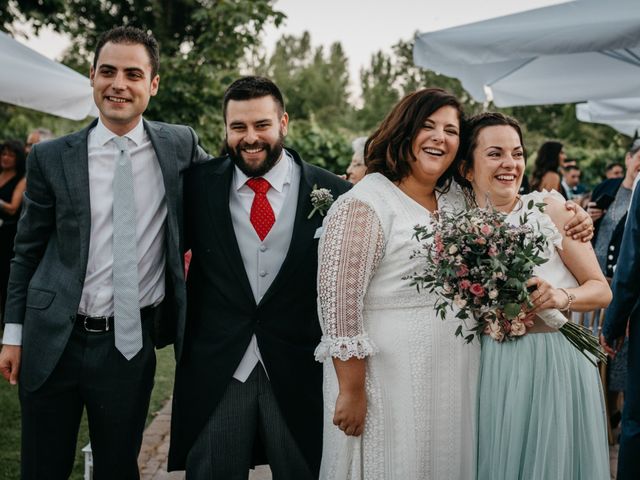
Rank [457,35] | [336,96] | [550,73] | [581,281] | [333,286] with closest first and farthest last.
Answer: [333,286], [581,281], [457,35], [550,73], [336,96]

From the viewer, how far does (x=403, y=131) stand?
2.90 meters

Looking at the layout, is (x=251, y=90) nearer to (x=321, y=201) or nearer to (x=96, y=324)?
(x=321, y=201)

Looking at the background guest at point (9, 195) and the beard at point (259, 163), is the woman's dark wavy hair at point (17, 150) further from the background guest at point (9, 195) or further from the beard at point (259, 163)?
the beard at point (259, 163)

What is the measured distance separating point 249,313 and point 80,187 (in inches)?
37.2

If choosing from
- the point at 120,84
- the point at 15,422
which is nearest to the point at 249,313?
the point at 120,84

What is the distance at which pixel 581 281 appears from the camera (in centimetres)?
289

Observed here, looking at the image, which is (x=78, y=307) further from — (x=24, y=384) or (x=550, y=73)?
(x=550, y=73)

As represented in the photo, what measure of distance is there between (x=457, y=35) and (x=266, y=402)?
275cm

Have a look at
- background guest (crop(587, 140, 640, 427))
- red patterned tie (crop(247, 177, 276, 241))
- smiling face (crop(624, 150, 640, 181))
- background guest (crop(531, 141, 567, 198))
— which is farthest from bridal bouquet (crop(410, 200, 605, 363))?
background guest (crop(531, 141, 567, 198))

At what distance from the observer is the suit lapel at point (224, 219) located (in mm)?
2984

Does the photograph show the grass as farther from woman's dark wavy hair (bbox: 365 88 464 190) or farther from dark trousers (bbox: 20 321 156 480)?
woman's dark wavy hair (bbox: 365 88 464 190)

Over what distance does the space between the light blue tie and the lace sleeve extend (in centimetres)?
85

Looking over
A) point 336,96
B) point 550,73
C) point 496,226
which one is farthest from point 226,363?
point 336,96

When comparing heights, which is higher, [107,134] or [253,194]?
[107,134]
